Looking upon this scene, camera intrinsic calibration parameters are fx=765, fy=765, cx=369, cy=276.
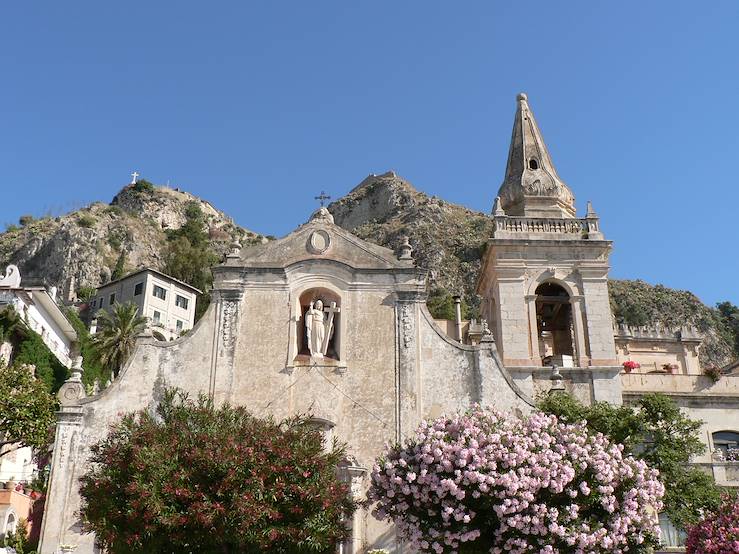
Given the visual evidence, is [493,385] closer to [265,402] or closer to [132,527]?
[265,402]

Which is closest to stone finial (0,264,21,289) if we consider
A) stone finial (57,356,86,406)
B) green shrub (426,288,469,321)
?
stone finial (57,356,86,406)

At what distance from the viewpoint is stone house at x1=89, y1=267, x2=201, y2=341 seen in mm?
72750

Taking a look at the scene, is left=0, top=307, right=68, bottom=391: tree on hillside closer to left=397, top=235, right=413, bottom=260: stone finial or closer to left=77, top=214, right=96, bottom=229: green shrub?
left=397, top=235, right=413, bottom=260: stone finial

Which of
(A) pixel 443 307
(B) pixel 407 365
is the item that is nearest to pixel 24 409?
(B) pixel 407 365

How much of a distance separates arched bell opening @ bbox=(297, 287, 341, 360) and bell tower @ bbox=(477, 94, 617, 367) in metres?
6.92

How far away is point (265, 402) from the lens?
22.4 m

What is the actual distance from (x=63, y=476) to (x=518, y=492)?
1280 centimetres

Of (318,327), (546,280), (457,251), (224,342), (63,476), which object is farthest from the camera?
(457,251)

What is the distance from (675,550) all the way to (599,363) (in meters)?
6.62

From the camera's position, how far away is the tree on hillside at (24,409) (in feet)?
89.4

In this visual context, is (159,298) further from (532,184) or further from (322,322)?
(322,322)

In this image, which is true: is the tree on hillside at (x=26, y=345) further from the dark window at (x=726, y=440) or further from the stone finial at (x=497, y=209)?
the dark window at (x=726, y=440)

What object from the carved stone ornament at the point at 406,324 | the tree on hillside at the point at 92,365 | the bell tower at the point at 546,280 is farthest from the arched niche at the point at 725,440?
the tree on hillside at the point at 92,365

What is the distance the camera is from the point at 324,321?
77.3 feet
